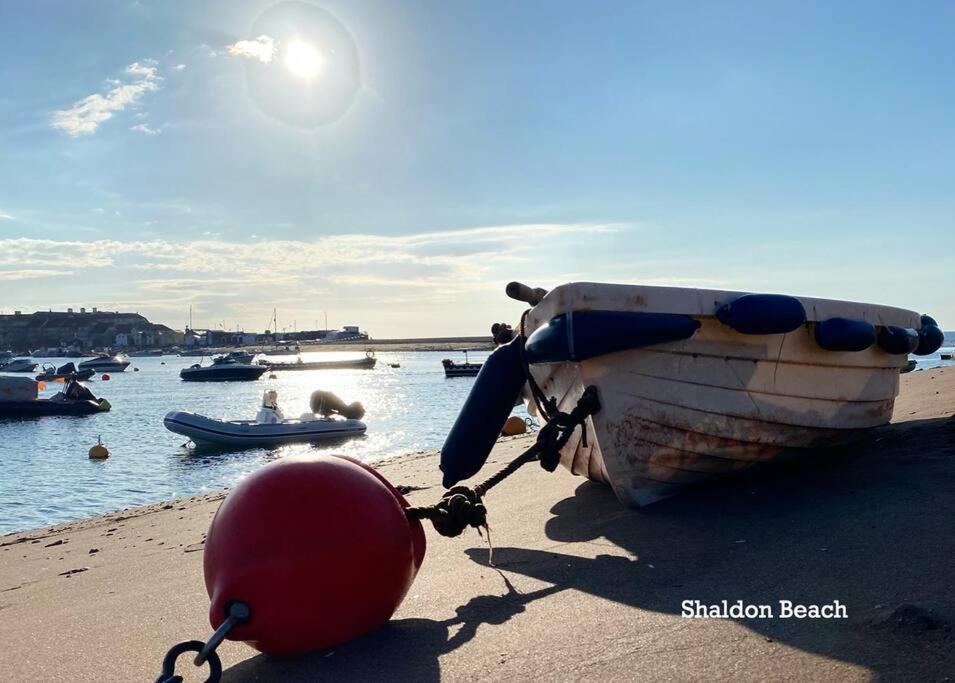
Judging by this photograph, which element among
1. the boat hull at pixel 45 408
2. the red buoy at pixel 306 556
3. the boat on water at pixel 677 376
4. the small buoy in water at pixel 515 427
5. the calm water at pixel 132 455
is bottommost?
the calm water at pixel 132 455

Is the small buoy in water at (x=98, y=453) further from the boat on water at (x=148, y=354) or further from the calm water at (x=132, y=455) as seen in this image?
the boat on water at (x=148, y=354)

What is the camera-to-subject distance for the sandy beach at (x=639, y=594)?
3072 mm

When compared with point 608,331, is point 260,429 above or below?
below

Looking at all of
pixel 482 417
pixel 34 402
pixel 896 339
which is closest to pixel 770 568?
pixel 482 417

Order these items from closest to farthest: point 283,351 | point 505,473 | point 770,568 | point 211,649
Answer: point 211,649 → point 770,568 → point 505,473 → point 283,351

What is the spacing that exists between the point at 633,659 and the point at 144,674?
2.17m

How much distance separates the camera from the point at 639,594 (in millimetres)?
3814

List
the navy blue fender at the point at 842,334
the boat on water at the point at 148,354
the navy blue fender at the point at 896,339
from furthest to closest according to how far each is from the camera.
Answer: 1. the boat on water at the point at 148,354
2. the navy blue fender at the point at 896,339
3. the navy blue fender at the point at 842,334

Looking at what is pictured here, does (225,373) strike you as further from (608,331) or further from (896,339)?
(608,331)

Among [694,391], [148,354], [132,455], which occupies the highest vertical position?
[694,391]

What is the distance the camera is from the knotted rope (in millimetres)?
4410

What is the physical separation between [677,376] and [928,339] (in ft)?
9.87

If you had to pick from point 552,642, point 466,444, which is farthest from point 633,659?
point 466,444

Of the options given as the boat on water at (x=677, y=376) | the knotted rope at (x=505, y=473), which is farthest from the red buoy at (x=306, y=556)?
the boat on water at (x=677, y=376)
